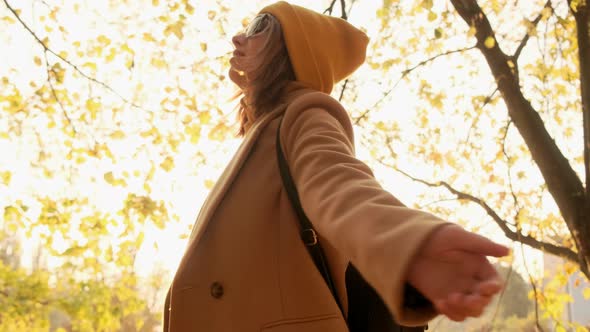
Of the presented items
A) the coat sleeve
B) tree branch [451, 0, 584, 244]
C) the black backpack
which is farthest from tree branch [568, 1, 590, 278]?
the coat sleeve

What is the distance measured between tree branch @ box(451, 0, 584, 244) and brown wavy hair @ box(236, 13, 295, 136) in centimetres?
181

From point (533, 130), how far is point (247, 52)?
1919 mm

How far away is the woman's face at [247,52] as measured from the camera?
142cm

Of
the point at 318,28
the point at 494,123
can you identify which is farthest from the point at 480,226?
the point at 318,28

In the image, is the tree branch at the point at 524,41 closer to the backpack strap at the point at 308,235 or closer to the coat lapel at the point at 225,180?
the coat lapel at the point at 225,180

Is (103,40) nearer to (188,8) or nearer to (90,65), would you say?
(90,65)

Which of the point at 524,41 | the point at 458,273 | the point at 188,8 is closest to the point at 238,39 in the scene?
the point at 458,273

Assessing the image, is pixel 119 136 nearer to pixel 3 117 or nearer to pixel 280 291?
pixel 3 117

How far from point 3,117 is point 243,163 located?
3.38 m

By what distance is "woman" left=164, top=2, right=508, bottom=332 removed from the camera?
23.1 inches

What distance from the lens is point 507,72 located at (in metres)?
3.02

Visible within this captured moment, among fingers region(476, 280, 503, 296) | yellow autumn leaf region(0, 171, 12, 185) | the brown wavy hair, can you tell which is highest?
yellow autumn leaf region(0, 171, 12, 185)

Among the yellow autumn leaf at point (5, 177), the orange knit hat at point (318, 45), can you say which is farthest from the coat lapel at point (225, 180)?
the yellow autumn leaf at point (5, 177)

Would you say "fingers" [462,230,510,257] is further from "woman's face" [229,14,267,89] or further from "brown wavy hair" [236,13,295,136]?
"woman's face" [229,14,267,89]
